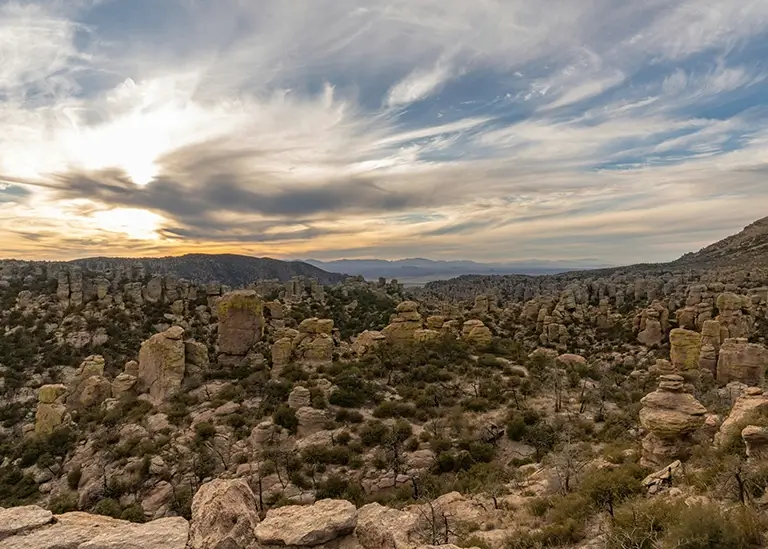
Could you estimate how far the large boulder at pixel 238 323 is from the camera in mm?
32906

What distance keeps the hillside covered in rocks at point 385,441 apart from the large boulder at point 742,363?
0.50ft

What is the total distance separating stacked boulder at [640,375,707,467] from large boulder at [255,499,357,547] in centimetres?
1058

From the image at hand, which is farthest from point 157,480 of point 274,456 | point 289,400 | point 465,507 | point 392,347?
point 392,347

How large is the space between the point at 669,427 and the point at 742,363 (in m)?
27.9

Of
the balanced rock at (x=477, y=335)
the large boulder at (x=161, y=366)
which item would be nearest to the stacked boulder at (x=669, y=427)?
the balanced rock at (x=477, y=335)

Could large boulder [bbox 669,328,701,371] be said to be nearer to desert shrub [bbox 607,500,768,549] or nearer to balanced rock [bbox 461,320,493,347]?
balanced rock [bbox 461,320,493,347]

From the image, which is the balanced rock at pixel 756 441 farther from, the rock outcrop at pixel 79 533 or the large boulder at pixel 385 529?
the rock outcrop at pixel 79 533

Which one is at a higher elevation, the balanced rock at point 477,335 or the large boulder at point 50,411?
the balanced rock at point 477,335

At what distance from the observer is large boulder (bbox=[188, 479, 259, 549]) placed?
9344 mm

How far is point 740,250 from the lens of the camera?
140000 millimetres

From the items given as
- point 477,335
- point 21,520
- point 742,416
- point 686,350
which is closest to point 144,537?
point 21,520

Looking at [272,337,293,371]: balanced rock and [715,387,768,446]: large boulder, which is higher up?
[715,387,768,446]: large boulder

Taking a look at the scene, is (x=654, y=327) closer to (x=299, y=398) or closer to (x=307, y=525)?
(x=299, y=398)

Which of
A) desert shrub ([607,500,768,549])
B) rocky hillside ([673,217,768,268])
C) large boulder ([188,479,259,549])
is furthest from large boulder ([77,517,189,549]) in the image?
rocky hillside ([673,217,768,268])
